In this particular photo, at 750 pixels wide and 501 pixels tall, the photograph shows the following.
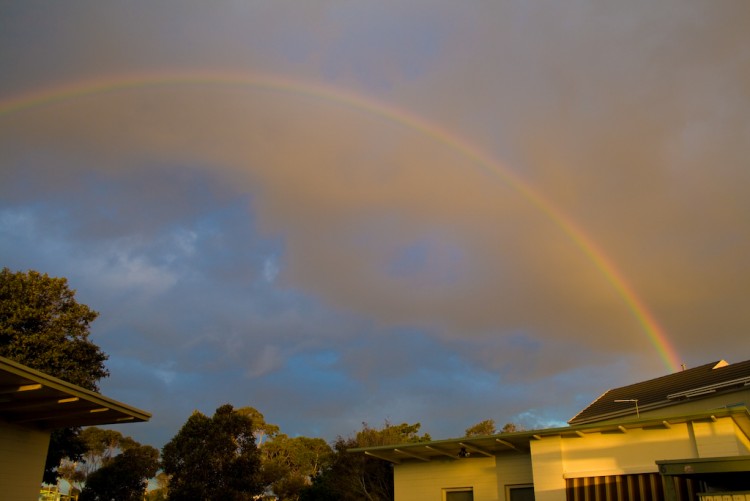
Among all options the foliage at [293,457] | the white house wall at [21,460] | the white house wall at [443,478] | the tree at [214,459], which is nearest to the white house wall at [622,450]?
the white house wall at [443,478]

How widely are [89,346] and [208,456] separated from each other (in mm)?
10215

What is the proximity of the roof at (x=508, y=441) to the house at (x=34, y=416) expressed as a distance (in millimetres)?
6363

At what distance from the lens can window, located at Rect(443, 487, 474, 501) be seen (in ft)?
46.3

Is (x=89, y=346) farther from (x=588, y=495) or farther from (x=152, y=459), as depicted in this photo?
(x=152, y=459)

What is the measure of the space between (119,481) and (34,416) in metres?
35.3

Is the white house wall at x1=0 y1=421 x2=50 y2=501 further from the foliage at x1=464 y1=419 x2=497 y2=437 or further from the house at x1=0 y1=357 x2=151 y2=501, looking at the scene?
the foliage at x1=464 y1=419 x2=497 y2=437

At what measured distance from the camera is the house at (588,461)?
33.2 feet

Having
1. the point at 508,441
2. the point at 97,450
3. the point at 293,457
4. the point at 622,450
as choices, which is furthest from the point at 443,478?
the point at 97,450

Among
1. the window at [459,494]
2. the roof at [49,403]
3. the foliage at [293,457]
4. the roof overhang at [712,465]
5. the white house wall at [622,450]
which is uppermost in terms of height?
the foliage at [293,457]

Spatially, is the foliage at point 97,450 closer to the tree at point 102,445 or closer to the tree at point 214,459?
the tree at point 102,445

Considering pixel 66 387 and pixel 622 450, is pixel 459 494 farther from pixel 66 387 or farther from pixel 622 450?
pixel 66 387

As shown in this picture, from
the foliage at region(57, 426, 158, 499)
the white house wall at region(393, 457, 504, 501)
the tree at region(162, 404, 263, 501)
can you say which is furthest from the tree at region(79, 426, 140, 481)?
the white house wall at region(393, 457, 504, 501)

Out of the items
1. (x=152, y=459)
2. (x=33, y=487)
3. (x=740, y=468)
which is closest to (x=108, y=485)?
(x=152, y=459)

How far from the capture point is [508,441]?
12.8 metres
